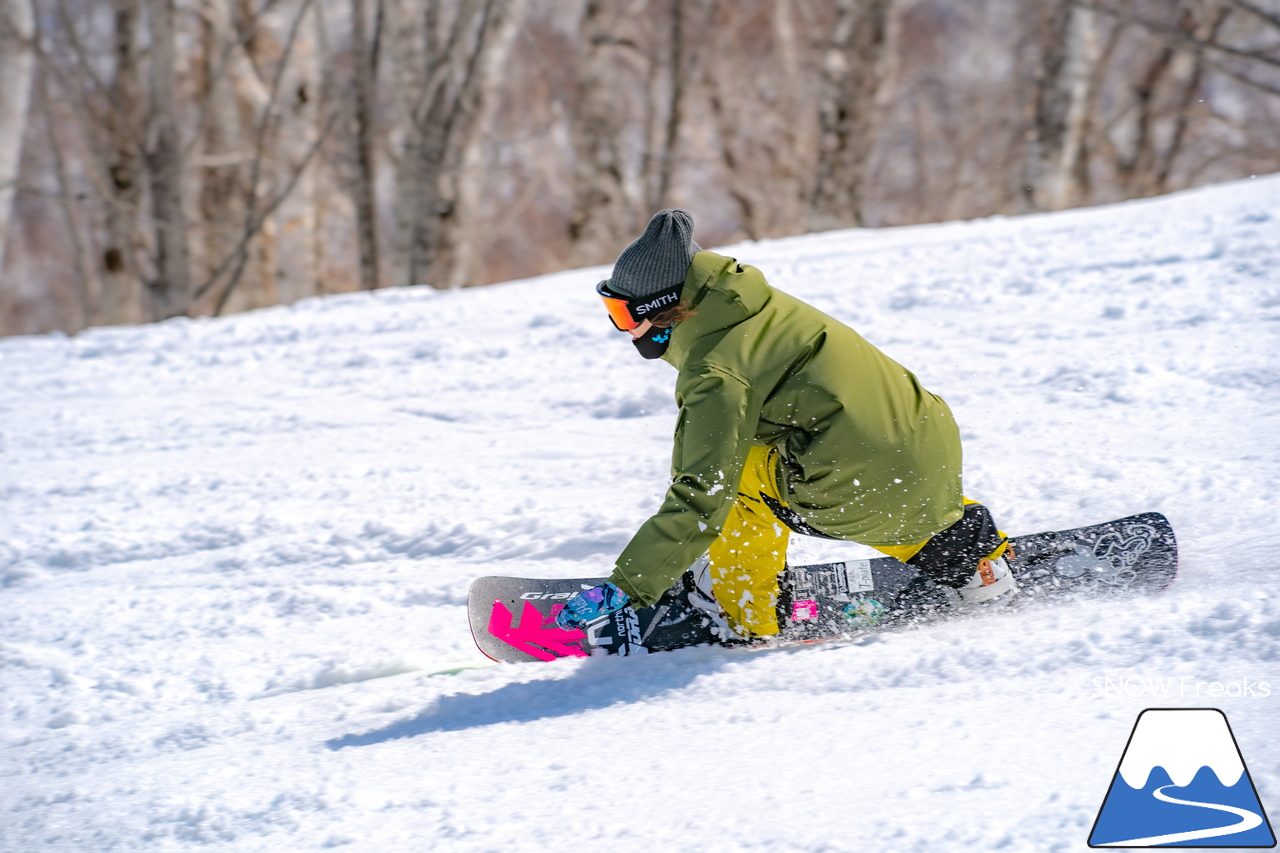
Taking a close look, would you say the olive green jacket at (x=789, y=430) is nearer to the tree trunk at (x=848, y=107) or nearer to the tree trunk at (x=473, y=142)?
the tree trunk at (x=473, y=142)

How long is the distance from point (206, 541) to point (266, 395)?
1.47 meters

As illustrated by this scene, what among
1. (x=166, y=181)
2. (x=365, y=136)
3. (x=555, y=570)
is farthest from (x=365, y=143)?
(x=555, y=570)

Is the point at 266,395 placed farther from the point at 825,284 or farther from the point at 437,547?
the point at 825,284

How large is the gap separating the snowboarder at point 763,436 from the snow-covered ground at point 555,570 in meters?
0.24

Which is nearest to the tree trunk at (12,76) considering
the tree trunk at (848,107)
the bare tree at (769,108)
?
the tree trunk at (848,107)

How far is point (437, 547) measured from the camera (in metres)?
3.17

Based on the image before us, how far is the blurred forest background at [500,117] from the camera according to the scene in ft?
32.1

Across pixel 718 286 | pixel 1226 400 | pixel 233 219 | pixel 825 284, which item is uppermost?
pixel 233 219

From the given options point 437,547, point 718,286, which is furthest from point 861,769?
point 437,547

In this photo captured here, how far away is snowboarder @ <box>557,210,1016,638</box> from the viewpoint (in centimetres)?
200

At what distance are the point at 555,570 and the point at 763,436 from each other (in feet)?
3.38

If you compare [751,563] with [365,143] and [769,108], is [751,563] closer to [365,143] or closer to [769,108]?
[365,143]

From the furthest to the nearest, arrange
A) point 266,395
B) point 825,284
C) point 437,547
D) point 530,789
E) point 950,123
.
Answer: point 950,123 → point 825,284 → point 266,395 → point 437,547 → point 530,789

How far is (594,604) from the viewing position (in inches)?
81.4
